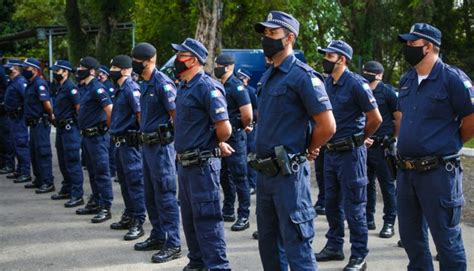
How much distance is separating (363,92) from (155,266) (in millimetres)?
2617

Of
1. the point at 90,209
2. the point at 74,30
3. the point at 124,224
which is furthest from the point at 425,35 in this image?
the point at 74,30

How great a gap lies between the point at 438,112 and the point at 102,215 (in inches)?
194

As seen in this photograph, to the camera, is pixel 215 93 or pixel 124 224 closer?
pixel 215 93

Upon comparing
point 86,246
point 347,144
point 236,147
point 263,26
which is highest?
point 263,26

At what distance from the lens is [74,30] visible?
24.5 metres

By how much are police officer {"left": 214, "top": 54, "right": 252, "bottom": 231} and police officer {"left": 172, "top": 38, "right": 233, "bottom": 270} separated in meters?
2.25

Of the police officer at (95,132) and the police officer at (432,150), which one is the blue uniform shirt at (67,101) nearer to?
the police officer at (95,132)

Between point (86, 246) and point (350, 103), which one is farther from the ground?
point (350, 103)

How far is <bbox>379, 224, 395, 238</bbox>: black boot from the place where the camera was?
23.8 feet

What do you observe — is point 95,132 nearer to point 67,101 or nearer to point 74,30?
point 67,101

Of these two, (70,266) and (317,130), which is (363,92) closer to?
(317,130)

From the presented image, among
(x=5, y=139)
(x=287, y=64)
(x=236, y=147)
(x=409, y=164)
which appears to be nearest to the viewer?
(x=287, y=64)

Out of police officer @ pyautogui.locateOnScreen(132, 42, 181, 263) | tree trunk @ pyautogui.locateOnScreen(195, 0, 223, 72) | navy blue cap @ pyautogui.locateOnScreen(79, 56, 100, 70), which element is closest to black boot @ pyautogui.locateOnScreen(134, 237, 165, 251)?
police officer @ pyautogui.locateOnScreen(132, 42, 181, 263)

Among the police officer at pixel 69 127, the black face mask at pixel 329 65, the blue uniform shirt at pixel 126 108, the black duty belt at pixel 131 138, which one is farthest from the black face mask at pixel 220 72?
the black face mask at pixel 329 65
